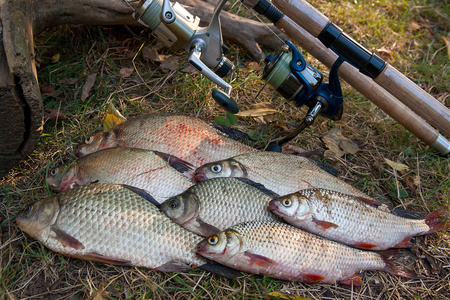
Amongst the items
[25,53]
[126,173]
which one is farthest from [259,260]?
[25,53]

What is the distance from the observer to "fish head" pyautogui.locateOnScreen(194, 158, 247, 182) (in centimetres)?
274

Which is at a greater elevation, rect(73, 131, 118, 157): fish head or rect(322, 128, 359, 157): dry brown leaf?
rect(322, 128, 359, 157): dry brown leaf

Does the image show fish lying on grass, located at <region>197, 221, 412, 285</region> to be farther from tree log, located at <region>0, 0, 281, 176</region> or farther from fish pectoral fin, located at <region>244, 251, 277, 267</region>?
tree log, located at <region>0, 0, 281, 176</region>

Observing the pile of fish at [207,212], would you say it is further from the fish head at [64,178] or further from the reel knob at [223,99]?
the reel knob at [223,99]

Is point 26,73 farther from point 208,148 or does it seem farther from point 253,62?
point 253,62

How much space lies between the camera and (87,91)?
3.54 metres

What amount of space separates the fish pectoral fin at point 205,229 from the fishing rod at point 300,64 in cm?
83

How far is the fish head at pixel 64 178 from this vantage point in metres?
2.69

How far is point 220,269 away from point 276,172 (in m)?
0.85

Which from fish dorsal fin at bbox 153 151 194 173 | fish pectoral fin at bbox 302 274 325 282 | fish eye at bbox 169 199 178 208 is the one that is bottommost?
fish eye at bbox 169 199 178 208

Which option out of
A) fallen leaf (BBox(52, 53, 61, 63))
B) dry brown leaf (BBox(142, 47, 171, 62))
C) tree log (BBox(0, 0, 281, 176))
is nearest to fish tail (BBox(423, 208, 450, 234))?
dry brown leaf (BBox(142, 47, 171, 62))

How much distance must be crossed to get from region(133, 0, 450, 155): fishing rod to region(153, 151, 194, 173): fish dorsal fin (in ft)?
1.67

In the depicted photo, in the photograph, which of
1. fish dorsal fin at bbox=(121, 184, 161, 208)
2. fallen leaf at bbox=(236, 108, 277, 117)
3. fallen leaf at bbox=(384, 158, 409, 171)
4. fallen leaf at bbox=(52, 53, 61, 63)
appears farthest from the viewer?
fallen leaf at bbox=(52, 53, 61, 63)

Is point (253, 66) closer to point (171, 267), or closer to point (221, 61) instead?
point (221, 61)
